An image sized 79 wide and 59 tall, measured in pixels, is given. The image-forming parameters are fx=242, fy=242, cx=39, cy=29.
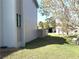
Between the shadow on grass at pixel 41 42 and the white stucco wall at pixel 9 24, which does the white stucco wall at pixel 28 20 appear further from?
the white stucco wall at pixel 9 24

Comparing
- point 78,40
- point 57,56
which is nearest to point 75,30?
point 78,40

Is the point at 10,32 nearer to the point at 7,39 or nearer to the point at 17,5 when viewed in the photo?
the point at 7,39

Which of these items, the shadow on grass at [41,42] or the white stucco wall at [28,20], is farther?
the white stucco wall at [28,20]

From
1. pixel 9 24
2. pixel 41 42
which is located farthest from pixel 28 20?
pixel 9 24

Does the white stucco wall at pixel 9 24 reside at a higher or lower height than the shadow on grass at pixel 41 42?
higher

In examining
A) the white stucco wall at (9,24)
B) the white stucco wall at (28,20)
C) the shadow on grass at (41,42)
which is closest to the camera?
the white stucco wall at (9,24)

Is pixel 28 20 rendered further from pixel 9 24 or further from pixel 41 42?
pixel 9 24

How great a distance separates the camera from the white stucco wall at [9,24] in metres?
16.0

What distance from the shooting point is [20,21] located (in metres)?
17.5

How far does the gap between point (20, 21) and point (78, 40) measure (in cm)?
581

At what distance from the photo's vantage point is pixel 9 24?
1616cm

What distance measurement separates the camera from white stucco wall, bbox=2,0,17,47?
52.5 feet

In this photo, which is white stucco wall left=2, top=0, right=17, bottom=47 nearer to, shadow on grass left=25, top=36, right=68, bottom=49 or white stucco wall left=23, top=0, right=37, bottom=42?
shadow on grass left=25, top=36, right=68, bottom=49

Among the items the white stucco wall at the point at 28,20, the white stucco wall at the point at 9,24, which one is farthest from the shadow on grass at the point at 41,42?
the white stucco wall at the point at 9,24
